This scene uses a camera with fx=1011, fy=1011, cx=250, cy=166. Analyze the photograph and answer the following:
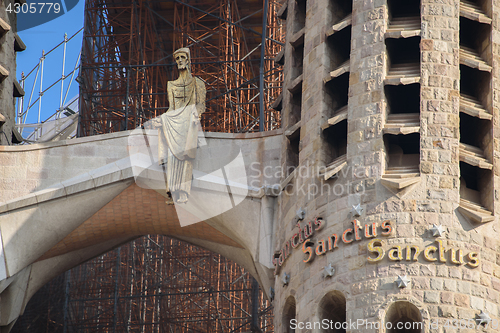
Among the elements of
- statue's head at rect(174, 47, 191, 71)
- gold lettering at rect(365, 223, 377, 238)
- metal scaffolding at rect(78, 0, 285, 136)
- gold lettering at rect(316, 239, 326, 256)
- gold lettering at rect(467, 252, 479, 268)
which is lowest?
gold lettering at rect(467, 252, 479, 268)

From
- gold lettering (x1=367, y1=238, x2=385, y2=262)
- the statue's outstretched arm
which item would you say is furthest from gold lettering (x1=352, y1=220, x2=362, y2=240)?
the statue's outstretched arm

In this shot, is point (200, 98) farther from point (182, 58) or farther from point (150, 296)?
point (150, 296)

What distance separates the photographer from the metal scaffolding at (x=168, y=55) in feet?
150

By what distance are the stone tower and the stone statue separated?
9.76 ft

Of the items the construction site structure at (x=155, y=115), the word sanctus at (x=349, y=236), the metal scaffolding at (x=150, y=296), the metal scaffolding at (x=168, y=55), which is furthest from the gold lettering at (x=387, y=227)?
the metal scaffolding at (x=168, y=55)

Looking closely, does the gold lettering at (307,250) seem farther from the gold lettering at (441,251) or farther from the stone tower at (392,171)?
the gold lettering at (441,251)

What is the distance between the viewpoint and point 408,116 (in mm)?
28375

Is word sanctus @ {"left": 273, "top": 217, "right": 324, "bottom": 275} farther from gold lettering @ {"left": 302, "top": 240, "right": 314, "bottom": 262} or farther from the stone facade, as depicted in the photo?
the stone facade

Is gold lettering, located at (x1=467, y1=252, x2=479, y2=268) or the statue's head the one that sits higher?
the statue's head

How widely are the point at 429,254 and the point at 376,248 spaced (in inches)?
53.6

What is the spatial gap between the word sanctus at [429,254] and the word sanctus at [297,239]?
2.34 m

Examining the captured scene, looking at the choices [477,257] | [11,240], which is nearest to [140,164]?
[11,240]

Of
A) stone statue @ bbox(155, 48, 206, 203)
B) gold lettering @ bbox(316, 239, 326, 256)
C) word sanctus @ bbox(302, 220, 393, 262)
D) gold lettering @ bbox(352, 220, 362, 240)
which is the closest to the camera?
word sanctus @ bbox(302, 220, 393, 262)

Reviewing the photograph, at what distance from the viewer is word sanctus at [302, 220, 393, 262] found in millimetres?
26391
